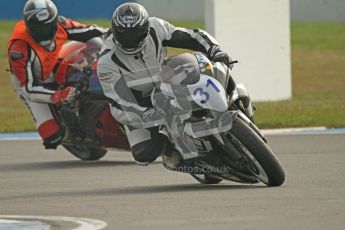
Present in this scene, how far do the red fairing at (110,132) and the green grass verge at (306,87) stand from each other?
3.97 metres

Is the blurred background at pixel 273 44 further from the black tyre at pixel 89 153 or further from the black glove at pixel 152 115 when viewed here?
the black glove at pixel 152 115

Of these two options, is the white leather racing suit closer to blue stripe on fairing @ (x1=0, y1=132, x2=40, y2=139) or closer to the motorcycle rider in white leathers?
the motorcycle rider in white leathers

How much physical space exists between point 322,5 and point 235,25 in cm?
897

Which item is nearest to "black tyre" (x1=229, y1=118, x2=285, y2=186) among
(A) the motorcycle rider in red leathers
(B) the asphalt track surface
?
(B) the asphalt track surface

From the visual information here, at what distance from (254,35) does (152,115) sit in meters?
8.45

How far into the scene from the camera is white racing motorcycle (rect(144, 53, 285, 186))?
9727 mm

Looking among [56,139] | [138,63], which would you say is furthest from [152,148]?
[56,139]

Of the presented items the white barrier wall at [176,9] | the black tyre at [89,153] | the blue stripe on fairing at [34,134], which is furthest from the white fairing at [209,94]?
the white barrier wall at [176,9]

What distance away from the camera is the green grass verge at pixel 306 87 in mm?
17328

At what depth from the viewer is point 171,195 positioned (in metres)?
9.83

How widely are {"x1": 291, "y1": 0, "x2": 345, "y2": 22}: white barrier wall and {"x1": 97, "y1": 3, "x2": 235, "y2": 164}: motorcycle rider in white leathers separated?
16166mm

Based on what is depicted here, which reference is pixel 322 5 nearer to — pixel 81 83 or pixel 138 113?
pixel 81 83

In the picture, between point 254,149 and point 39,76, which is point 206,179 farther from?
point 39,76

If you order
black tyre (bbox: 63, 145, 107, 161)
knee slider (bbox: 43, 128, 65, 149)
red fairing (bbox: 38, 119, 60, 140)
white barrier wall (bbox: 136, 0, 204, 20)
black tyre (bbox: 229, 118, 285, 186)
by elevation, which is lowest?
white barrier wall (bbox: 136, 0, 204, 20)
